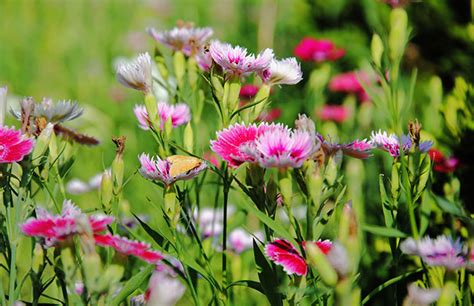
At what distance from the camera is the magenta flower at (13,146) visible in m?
0.90

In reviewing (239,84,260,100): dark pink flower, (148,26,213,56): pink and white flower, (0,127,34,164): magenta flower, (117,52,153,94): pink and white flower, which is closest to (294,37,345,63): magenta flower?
(239,84,260,100): dark pink flower

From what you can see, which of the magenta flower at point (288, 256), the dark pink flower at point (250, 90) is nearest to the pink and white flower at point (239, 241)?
the dark pink flower at point (250, 90)

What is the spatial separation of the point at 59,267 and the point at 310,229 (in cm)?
35

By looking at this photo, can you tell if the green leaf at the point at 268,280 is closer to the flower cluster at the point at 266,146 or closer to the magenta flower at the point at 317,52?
the flower cluster at the point at 266,146

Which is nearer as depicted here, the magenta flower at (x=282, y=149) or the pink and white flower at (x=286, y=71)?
the magenta flower at (x=282, y=149)

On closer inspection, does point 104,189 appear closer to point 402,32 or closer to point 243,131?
point 243,131

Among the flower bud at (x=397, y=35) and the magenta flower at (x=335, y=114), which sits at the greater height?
the flower bud at (x=397, y=35)

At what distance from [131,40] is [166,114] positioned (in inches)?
110

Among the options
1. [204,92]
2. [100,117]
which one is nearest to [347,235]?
[204,92]

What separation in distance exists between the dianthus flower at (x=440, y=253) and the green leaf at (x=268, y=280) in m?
0.20

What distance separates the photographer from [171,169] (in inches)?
38.0

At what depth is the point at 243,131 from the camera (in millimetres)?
967

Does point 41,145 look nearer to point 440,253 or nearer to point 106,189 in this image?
point 106,189

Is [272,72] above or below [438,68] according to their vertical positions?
above
